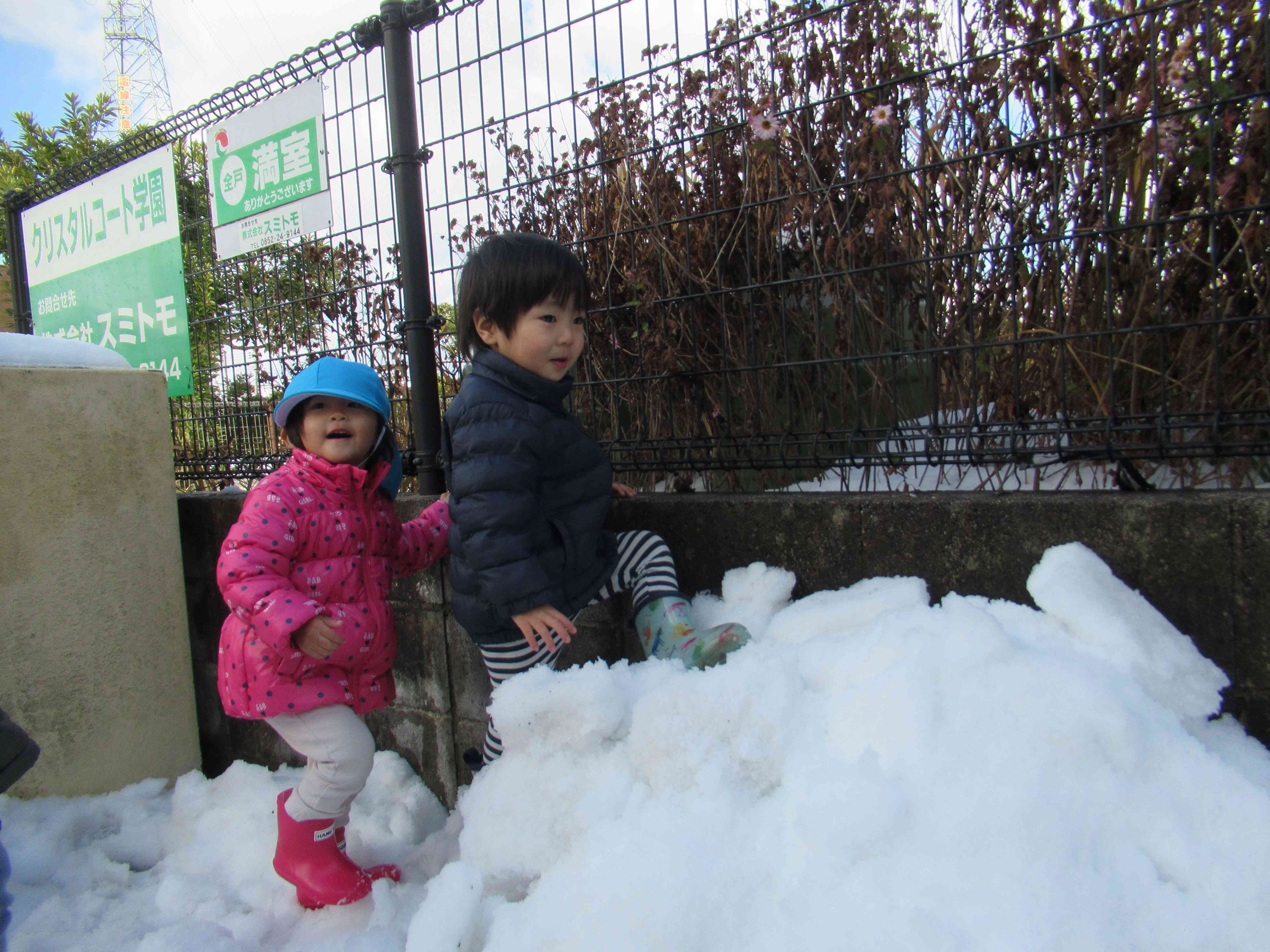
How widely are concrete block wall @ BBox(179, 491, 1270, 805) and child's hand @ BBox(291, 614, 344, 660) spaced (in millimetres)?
652

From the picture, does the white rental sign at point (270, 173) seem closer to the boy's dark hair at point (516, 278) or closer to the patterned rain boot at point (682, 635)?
the boy's dark hair at point (516, 278)

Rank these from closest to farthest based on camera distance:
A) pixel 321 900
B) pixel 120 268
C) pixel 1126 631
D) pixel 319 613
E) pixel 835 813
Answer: pixel 835 813 < pixel 1126 631 < pixel 319 613 < pixel 321 900 < pixel 120 268

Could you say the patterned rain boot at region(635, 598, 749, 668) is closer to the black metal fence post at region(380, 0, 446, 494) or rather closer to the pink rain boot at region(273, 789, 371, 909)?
the pink rain boot at region(273, 789, 371, 909)

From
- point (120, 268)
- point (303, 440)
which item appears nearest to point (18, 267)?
point (120, 268)

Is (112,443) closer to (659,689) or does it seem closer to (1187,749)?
(659,689)

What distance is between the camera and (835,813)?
1.33 m

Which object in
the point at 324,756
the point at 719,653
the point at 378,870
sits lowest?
the point at 378,870

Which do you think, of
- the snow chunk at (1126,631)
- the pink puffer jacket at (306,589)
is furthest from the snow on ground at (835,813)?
the pink puffer jacket at (306,589)

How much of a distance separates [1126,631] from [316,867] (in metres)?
1.92

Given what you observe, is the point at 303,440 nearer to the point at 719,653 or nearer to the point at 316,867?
the point at 316,867

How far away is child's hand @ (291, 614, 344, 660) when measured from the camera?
176 centimetres

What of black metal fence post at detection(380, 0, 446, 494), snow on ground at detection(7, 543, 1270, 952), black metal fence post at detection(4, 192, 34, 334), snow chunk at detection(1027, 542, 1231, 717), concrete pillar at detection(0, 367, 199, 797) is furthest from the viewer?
black metal fence post at detection(4, 192, 34, 334)

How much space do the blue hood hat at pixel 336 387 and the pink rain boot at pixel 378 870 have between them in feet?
3.12

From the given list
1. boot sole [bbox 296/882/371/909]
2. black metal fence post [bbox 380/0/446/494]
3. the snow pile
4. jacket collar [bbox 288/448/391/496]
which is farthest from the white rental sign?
boot sole [bbox 296/882/371/909]
